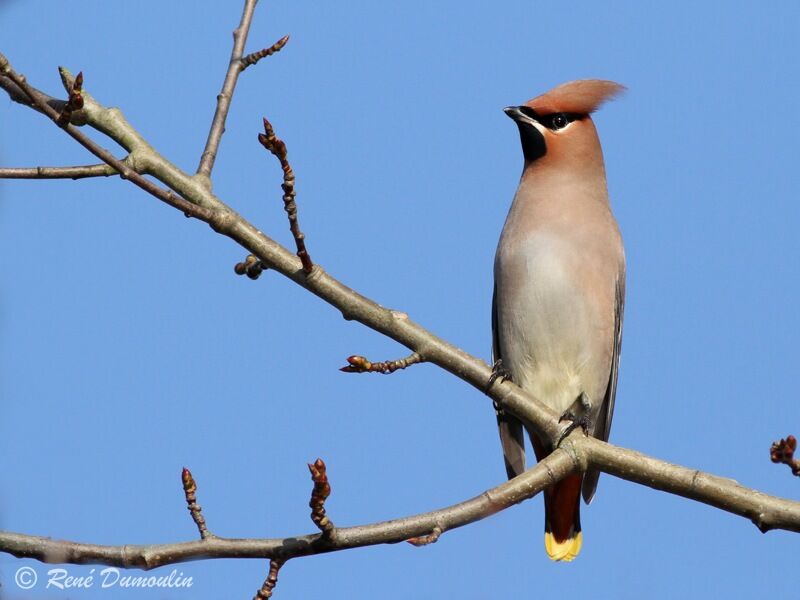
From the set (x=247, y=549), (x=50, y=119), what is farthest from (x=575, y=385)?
(x=50, y=119)

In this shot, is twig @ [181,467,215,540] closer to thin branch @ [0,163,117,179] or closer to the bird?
thin branch @ [0,163,117,179]

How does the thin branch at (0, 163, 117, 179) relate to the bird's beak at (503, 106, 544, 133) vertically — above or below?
below

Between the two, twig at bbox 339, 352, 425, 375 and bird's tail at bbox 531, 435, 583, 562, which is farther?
bird's tail at bbox 531, 435, 583, 562

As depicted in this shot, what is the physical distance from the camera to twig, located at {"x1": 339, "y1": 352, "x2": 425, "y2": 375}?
125 inches

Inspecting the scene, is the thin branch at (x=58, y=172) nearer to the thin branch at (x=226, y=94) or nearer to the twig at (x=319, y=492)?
the thin branch at (x=226, y=94)

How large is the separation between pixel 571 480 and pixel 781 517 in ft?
6.52

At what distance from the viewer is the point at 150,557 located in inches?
104

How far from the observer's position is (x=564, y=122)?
5629 mm

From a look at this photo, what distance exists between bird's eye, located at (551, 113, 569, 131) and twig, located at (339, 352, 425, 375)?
262cm

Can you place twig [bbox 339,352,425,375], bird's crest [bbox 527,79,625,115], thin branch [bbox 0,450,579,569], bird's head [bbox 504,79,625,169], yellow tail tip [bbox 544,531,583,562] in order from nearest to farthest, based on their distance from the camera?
1. thin branch [bbox 0,450,579,569]
2. twig [bbox 339,352,425,375]
3. yellow tail tip [bbox 544,531,583,562]
4. bird's head [bbox 504,79,625,169]
5. bird's crest [bbox 527,79,625,115]

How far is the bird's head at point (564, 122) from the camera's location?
5551mm

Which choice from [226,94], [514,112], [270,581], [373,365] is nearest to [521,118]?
[514,112]

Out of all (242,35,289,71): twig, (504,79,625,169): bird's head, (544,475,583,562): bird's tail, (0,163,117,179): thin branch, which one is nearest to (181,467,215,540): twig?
(0,163,117,179): thin branch

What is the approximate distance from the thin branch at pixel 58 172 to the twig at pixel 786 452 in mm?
1832
